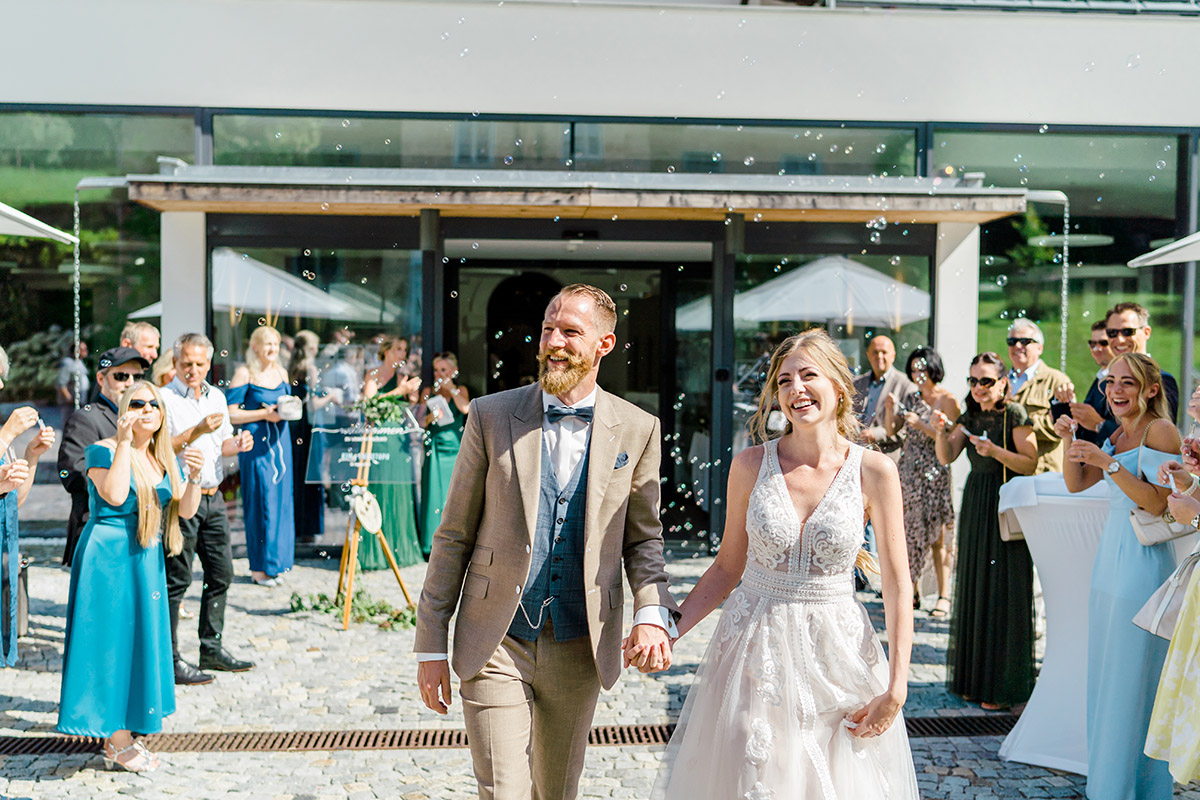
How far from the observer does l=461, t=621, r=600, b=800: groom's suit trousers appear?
290 centimetres

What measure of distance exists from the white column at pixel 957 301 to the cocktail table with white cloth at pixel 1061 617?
17.1 feet

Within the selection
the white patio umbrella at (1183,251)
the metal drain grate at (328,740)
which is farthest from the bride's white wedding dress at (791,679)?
the white patio umbrella at (1183,251)

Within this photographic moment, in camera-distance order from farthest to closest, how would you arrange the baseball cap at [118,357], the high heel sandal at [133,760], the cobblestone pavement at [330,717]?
the baseball cap at [118,357], the high heel sandal at [133,760], the cobblestone pavement at [330,717]

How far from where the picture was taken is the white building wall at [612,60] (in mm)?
9586

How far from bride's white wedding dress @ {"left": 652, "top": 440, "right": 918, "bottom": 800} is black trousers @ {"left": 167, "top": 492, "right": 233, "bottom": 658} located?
3.65 m

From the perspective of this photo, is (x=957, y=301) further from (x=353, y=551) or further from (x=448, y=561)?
(x=448, y=561)

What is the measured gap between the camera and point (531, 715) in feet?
10.1

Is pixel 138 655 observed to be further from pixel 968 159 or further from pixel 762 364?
pixel 968 159

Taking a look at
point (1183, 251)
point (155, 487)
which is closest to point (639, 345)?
point (1183, 251)

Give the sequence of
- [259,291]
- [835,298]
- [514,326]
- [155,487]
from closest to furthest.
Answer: [155,487], [259,291], [835,298], [514,326]

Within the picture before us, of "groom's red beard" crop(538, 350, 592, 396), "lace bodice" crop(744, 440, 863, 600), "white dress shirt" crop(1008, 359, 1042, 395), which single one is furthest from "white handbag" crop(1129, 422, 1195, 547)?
"white dress shirt" crop(1008, 359, 1042, 395)

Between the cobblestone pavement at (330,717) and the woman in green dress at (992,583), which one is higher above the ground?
the woman in green dress at (992,583)

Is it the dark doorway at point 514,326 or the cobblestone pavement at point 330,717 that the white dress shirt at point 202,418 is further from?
the dark doorway at point 514,326

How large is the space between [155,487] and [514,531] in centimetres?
258
